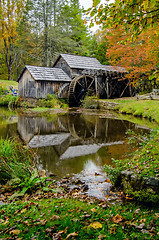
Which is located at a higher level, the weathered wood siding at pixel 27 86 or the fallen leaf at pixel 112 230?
the weathered wood siding at pixel 27 86

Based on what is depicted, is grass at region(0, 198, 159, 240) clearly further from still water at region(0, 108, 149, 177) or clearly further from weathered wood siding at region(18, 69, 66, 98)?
weathered wood siding at region(18, 69, 66, 98)

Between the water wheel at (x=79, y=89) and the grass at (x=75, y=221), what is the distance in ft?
64.8

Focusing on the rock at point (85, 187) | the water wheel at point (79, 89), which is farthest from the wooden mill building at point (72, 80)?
the rock at point (85, 187)

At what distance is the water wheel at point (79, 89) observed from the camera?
2291 cm

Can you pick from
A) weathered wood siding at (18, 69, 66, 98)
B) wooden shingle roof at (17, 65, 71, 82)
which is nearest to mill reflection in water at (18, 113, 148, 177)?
weathered wood siding at (18, 69, 66, 98)

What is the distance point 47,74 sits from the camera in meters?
22.9

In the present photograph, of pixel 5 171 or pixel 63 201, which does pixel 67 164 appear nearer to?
pixel 5 171

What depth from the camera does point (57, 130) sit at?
1117 cm

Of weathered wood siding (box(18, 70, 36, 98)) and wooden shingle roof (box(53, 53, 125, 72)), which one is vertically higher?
wooden shingle roof (box(53, 53, 125, 72))

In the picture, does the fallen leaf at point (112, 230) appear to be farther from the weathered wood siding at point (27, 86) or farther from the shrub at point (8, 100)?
the shrub at point (8, 100)

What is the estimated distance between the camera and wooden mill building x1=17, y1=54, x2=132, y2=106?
22406mm

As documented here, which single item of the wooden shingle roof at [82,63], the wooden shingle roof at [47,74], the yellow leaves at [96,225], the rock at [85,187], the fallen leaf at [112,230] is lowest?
the rock at [85,187]

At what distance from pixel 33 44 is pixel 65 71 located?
11531mm

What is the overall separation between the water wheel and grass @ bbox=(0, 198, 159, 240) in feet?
64.8
